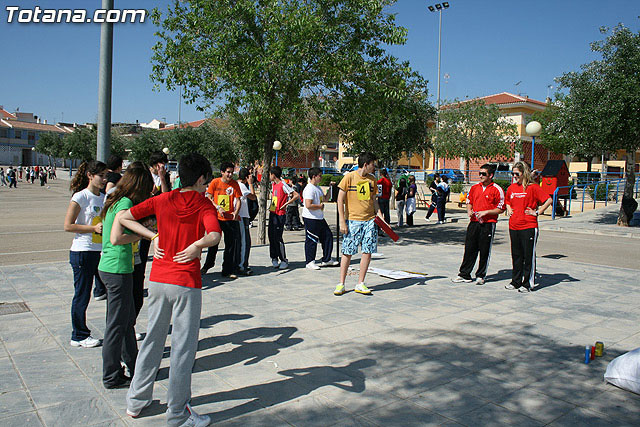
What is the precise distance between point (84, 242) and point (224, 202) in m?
3.41

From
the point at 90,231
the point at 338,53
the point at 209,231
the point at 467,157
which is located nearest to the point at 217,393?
the point at 209,231

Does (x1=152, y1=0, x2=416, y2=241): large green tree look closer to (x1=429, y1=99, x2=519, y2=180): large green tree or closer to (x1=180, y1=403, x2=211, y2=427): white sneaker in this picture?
(x1=180, y1=403, x2=211, y2=427): white sneaker

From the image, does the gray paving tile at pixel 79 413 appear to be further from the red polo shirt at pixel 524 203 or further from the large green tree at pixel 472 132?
the large green tree at pixel 472 132

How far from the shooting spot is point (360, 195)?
6.76 meters

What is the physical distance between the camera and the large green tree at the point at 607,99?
15.5 metres

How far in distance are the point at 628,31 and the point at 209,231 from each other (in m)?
17.4

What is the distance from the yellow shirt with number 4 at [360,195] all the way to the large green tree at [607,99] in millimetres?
12469

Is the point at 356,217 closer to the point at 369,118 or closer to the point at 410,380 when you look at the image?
the point at 410,380

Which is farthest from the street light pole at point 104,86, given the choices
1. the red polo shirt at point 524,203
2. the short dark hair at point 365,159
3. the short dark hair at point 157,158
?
the red polo shirt at point 524,203

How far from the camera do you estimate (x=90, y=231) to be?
4422 mm

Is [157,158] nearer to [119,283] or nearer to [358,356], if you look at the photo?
[119,283]

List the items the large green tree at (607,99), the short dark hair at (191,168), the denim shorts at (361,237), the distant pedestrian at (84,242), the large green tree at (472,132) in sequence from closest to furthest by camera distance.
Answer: the short dark hair at (191,168)
the distant pedestrian at (84,242)
the denim shorts at (361,237)
the large green tree at (607,99)
the large green tree at (472,132)

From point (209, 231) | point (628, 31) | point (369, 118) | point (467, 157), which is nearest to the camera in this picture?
point (209, 231)

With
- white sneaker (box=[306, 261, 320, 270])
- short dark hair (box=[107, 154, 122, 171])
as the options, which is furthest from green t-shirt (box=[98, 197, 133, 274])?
white sneaker (box=[306, 261, 320, 270])
